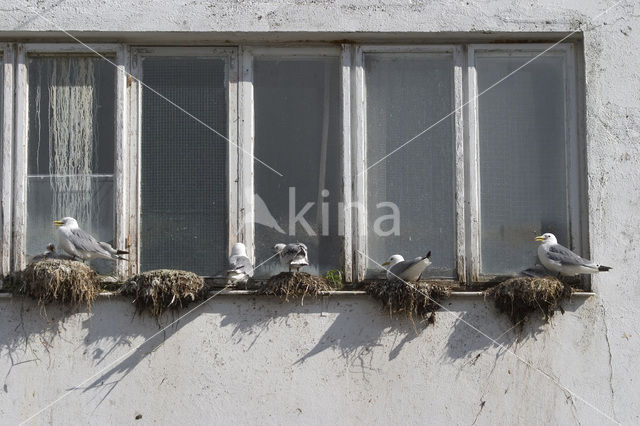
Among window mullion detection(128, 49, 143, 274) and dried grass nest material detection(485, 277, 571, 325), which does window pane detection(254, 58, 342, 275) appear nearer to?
window mullion detection(128, 49, 143, 274)

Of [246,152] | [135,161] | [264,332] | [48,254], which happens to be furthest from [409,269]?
[48,254]

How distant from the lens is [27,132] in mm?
9078

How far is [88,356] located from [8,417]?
29.8 inches

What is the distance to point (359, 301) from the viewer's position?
857 cm

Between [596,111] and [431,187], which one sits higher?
[596,111]

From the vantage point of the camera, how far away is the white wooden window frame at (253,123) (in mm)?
8953

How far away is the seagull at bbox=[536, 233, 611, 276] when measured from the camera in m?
8.48

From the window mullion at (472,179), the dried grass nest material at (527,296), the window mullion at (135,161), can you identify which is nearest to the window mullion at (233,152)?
the window mullion at (135,161)

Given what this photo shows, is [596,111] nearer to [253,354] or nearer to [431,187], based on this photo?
[431,187]

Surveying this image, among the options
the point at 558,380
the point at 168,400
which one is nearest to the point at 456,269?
the point at 558,380

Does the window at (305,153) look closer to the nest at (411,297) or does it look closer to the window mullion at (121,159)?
the window mullion at (121,159)

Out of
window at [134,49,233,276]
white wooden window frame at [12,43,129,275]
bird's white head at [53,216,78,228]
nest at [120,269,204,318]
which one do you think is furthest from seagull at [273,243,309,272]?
bird's white head at [53,216,78,228]

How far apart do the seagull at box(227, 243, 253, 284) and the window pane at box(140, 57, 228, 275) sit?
0.96ft

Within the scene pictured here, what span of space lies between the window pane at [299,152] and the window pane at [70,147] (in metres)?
1.29
